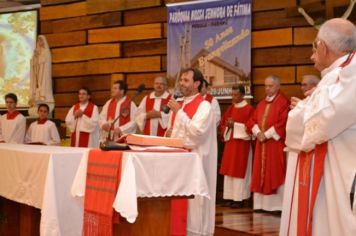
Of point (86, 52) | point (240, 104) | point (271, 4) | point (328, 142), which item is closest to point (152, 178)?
point (328, 142)

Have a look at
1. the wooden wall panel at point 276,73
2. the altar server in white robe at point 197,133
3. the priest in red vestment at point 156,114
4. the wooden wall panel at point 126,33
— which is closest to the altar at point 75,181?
the altar server in white robe at point 197,133

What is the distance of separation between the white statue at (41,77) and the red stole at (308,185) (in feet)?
26.7

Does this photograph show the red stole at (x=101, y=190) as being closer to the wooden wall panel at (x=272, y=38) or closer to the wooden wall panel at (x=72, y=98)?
the wooden wall panel at (x=272, y=38)

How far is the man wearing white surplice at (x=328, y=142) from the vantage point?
287 centimetres

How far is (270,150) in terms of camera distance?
711 centimetres

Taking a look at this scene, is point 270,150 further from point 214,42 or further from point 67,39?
point 67,39

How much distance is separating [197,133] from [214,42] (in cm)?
364

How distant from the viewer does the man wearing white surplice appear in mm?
2871

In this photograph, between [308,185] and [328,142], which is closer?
[328,142]

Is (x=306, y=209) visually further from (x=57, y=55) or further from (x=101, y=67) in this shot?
(x=57, y=55)

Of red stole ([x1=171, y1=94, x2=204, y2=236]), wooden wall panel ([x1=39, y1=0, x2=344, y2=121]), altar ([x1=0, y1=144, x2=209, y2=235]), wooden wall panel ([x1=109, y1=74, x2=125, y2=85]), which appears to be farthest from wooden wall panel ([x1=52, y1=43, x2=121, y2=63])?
red stole ([x1=171, y1=94, x2=204, y2=236])

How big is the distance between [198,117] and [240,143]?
2.48 m

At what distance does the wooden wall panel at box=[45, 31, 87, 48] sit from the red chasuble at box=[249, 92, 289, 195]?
15.0 feet

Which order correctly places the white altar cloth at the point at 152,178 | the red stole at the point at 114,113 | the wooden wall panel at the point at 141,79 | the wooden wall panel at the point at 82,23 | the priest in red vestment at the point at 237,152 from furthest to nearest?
the wooden wall panel at the point at 82,23 → the wooden wall panel at the point at 141,79 → the red stole at the point at 114,113 → the priest in red vestment at the point at 237,152 → the white altar cloth at the point at 152,178
